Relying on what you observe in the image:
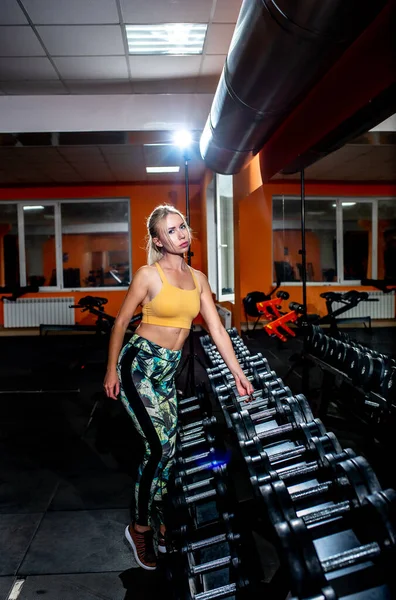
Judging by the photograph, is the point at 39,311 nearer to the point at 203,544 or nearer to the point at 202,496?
the point at 202,496

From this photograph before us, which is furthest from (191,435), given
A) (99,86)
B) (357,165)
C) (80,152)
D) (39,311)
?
(39,311)

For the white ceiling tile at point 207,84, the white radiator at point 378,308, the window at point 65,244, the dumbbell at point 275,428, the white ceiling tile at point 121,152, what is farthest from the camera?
the window at point 65,244

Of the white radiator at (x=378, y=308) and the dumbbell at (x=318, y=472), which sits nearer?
the dumbbell at (x=318, y=472)

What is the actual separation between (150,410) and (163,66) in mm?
3179

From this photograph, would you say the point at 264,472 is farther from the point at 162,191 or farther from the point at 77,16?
the point at 162,191

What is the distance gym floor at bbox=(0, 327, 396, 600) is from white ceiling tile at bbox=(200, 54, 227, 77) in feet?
8.84

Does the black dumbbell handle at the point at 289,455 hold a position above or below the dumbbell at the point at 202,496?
above

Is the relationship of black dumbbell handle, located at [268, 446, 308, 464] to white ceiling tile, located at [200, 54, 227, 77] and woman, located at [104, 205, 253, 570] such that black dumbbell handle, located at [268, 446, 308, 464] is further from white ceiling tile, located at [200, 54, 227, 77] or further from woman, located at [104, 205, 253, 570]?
white ceiling tile, located at [200, 54, 227, 77]

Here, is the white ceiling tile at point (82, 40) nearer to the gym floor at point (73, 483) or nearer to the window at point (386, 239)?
the gym floor at point (73, 483)

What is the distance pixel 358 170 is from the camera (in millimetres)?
5445

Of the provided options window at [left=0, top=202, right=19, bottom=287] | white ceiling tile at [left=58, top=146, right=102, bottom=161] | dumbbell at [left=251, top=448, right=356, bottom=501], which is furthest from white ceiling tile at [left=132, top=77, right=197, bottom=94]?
window at [left=0, top=202, right=19, bottom=287]

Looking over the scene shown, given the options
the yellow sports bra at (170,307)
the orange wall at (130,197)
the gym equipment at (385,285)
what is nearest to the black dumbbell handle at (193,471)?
the yellow sports bra at (170,307)

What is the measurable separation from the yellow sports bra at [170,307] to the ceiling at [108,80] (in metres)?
2.17

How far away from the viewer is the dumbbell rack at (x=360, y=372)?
225 cm
